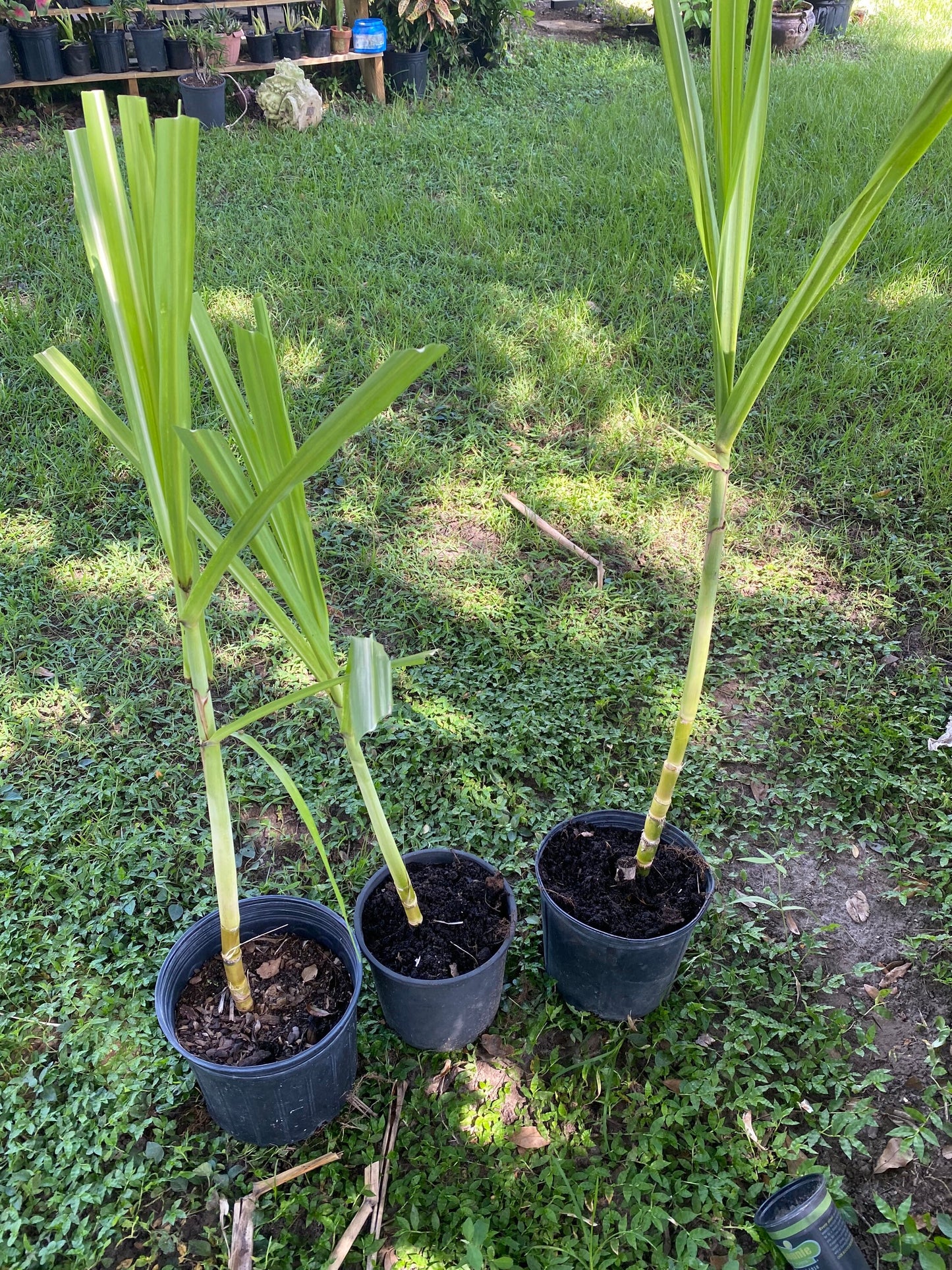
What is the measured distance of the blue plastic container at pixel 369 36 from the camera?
18.5ft

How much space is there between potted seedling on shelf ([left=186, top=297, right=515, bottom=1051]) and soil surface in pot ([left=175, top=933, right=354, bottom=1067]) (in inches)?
3.7

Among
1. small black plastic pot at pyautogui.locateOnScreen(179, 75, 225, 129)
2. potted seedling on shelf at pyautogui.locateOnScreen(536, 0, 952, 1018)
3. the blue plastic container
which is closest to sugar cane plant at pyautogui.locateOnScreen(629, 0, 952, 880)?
potted seedling on shelf at pyautogui.locateOnScreen(536, 0, 952, 1018)

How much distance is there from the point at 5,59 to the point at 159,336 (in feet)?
18.2

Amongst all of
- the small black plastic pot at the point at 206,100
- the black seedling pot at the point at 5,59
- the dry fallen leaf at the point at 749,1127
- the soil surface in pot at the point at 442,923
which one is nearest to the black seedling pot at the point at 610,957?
the soil surface in pot at the point at 442,923

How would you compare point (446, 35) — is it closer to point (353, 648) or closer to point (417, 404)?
point (417, 404)

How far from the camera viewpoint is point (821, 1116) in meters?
1.65

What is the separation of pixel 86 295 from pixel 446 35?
3.73 metres

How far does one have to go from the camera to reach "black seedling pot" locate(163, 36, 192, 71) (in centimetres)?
552

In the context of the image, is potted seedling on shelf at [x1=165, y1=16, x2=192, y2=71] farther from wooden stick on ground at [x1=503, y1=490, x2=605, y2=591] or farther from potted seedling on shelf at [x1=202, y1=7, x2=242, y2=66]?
wooden stick on ground at [x1=503, y1=490, x2=605, y2=591]

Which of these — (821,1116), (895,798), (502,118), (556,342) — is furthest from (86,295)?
(821,1116)

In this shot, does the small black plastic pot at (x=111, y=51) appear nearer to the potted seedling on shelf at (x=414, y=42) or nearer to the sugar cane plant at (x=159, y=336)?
the potted seedling on shelf at (x=414, y=42)

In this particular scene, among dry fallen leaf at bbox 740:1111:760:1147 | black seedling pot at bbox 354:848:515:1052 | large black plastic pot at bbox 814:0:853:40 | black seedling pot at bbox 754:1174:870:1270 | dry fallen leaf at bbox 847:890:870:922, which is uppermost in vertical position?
large black plastic pot at bbox 814:0:853:40

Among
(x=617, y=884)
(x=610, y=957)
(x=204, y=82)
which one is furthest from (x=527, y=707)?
(x=204, y=82)

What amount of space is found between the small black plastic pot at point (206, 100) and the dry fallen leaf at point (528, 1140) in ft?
18.2
